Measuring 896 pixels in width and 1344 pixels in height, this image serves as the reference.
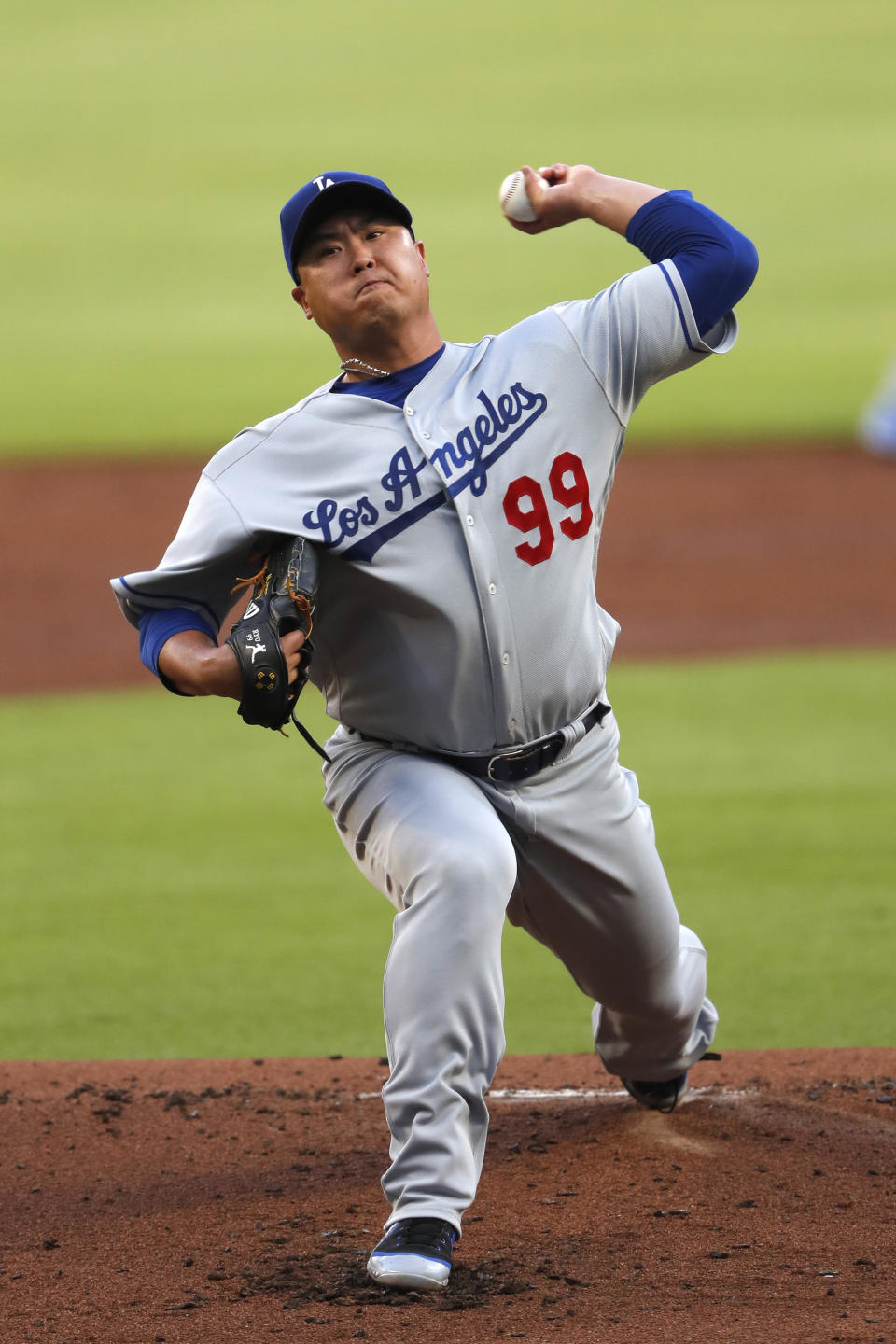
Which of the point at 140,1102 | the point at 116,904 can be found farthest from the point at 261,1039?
the point at 116,904

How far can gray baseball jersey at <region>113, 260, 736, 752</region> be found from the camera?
325 centimetres

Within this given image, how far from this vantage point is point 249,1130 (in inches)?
161

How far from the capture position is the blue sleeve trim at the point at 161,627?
10.5ft

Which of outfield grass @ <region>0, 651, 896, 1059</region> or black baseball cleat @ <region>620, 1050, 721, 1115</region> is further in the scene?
outfield grass @ <region>0, 651, 896, 1059</region>

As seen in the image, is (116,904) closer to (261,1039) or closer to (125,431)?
(261,1039)

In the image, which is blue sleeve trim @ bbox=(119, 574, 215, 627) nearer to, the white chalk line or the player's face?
the player's face

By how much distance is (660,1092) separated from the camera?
13.2 feet

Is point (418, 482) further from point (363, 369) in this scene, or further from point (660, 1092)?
point (660, 1092)

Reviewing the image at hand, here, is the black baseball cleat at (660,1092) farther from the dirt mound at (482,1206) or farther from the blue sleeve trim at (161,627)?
the blue sleeve trim at (161,627)

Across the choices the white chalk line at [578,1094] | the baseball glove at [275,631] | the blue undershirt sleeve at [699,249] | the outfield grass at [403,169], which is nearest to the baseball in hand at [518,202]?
the blue undershirt sleeve at [699,249]

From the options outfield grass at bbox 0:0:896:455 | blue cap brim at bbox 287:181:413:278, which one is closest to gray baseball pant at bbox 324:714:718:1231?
blue cap brim at bbox 287:181:413:278

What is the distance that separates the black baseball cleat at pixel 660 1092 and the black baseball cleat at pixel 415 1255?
1071 millimetres

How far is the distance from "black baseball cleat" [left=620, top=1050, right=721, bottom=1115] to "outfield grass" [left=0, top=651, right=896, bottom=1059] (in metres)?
0.97

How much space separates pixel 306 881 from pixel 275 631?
140 inches
